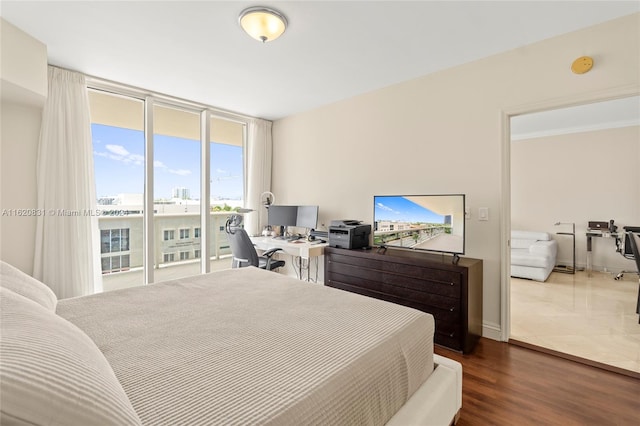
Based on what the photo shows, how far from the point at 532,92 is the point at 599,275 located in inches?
163

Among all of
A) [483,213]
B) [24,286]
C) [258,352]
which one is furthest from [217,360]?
[483,213]

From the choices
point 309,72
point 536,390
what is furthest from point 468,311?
point 309,72

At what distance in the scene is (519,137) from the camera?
5.84m

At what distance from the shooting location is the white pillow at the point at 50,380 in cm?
49

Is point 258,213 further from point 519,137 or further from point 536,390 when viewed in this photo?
point 519,137

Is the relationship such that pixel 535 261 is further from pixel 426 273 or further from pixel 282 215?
pixel 282 215

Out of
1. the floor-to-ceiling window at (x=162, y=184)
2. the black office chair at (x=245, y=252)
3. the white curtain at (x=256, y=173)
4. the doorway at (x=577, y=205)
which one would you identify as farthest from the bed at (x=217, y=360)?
the white curtain at (x=256, y=173)

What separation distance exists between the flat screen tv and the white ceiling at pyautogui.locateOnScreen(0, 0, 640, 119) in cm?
131

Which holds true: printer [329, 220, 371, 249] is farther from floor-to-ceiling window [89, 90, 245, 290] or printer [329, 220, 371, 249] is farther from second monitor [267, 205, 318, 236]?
floor-to-ceiling window [89, 90, 245, 290]

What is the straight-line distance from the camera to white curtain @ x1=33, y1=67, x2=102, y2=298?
2.80m

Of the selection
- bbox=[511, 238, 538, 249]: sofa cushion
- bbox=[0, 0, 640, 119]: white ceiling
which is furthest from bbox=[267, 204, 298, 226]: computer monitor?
bbox=[511, 238, 538, 249]: sofa cushion

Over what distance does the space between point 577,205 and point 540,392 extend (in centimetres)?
481

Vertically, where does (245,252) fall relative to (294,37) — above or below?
below

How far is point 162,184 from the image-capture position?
375 cm
